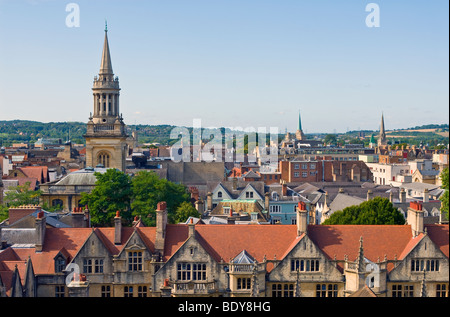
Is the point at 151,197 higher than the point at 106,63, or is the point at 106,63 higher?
the point at 106,63

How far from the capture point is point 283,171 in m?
116

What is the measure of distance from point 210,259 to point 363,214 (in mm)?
18840

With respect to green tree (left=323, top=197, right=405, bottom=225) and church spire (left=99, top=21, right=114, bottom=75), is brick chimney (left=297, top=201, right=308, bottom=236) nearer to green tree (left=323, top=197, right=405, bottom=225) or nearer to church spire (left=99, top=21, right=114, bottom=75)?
green tree (left=323, top=197, right=405, bottom=225)

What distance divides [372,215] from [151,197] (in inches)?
883

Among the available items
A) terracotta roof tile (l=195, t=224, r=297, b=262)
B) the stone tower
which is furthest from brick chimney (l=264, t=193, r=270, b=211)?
terracotta roof tile (l=195, t=224, r=297, b=262)

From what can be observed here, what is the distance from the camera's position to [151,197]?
6397 cm

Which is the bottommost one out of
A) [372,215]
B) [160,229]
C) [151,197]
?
[372,215]

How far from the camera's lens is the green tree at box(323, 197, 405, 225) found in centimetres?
5212

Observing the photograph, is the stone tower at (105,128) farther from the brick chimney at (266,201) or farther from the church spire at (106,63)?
the brick chimney at (266,201)

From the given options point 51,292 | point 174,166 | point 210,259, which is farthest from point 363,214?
point 174,166

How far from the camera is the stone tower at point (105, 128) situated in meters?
90.9

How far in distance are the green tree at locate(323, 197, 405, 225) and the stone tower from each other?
142 feet

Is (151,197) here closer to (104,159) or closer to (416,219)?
(104,159)

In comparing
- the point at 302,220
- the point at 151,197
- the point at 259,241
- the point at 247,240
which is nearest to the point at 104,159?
the point at 151,197
